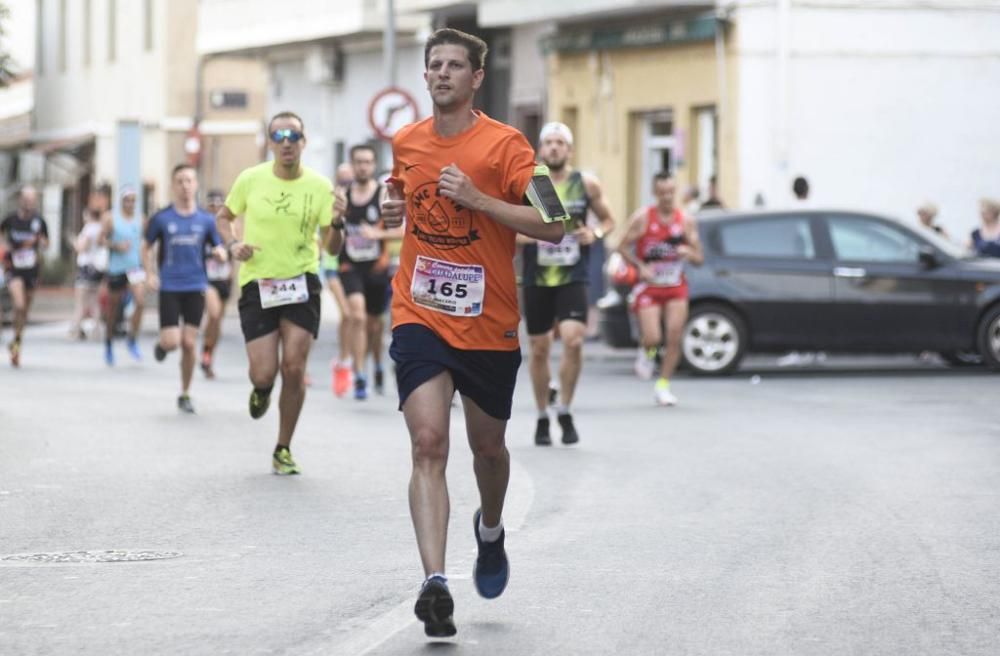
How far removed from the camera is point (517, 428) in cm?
1609

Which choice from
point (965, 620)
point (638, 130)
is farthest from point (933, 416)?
point (638, 130)

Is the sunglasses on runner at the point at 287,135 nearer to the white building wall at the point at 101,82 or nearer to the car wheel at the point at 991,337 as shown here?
the car wheel at the point at 991,337

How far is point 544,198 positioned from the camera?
756 cm

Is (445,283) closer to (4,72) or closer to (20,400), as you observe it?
(20,400)

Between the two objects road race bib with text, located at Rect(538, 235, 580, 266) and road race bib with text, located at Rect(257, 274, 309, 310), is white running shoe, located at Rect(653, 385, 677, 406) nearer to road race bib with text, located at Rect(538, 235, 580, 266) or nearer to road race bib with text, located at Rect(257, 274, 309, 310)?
road race bib with text, located at Rect(538, 235, 580, 266)

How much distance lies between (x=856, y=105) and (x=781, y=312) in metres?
10.0

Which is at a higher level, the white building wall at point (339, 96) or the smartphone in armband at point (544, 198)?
the white building wall at point (339, 96)

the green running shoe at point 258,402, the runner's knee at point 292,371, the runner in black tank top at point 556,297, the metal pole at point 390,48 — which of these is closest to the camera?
the runner's knee at point 292,371

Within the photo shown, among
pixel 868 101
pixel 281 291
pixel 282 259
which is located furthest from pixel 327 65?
pixel 281 291

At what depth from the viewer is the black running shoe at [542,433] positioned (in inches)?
576

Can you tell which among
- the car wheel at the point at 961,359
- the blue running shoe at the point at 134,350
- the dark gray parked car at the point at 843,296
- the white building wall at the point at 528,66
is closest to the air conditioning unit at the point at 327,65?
the white building wall at the point at 528,66

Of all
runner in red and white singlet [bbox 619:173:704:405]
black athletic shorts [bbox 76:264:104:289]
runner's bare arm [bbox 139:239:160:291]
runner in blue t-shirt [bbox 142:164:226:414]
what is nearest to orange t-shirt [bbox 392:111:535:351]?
runner in blue t-shirt [bbox 142:164:226:414]

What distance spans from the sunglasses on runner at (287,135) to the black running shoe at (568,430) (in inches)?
112

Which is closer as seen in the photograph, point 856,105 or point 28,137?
point 856,105
